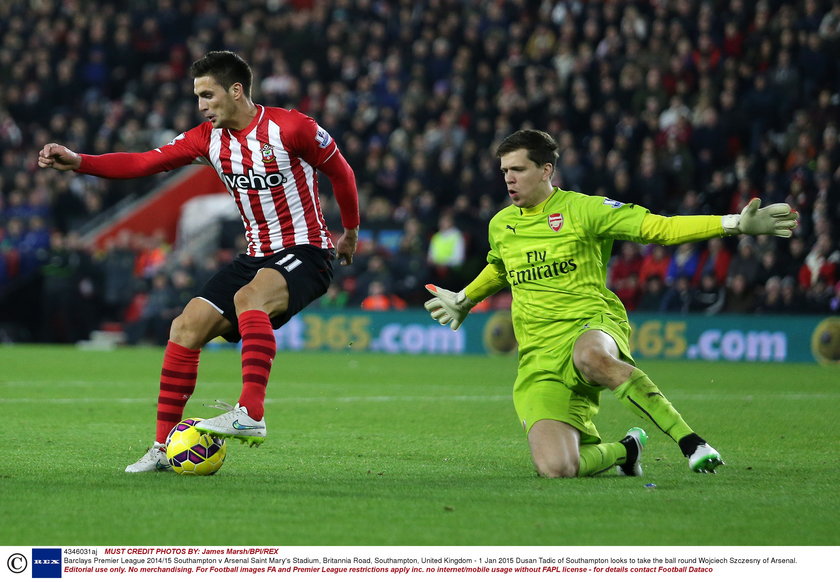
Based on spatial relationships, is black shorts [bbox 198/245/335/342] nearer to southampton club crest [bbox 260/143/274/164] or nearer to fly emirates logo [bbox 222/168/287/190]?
fly emirates logo [bbox 222/168/287/190]

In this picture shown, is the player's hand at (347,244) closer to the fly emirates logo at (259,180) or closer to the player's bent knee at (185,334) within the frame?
the fly emirates logo at (259,180)

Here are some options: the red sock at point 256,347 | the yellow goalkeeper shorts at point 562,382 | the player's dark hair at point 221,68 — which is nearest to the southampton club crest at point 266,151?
the player's dark hair at point 221,68

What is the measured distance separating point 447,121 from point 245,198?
48.7ft

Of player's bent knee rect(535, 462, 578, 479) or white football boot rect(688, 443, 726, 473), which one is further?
player's bent knee rect(535, 462, 578, 479)

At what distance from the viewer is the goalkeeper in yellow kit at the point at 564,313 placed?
6422mm

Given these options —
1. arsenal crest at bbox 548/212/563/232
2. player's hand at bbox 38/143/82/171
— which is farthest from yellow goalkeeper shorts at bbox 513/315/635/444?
player's hand at bbox 38/143/82/171

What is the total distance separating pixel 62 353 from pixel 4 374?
4.61 meters

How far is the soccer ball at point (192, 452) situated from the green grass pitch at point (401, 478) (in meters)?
0.08

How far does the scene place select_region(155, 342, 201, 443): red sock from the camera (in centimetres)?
657

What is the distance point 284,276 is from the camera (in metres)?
6.54

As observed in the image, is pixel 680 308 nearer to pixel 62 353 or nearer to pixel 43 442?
pixel 62 353

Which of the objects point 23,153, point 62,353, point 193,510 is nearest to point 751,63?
point 62,353

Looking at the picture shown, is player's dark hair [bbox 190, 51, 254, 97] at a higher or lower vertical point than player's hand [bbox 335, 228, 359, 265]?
higher

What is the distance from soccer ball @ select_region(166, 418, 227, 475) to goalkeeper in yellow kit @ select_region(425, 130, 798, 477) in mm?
1585
